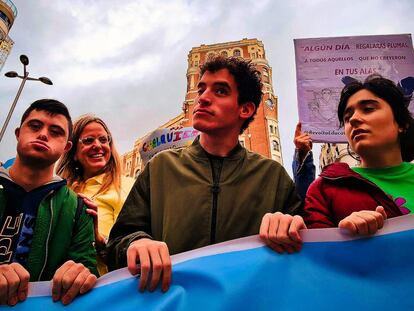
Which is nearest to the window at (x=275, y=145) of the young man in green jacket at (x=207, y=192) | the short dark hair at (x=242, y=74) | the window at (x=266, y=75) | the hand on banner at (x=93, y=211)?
the window at (x=266, y=75)

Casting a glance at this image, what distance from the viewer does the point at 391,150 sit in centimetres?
217

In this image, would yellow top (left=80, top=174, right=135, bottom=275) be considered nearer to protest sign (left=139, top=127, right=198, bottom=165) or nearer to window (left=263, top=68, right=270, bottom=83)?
protest sign (left=139, top=127, right=198, bottom=165)

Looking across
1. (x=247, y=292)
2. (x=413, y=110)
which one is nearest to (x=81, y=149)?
(x=247, y=292)

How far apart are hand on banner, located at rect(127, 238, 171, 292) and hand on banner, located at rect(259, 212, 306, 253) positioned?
1.33ft

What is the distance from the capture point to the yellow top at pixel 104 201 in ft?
8.56

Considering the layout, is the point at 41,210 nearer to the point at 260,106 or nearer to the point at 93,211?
the point at 93,211

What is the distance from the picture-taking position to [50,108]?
2.29m

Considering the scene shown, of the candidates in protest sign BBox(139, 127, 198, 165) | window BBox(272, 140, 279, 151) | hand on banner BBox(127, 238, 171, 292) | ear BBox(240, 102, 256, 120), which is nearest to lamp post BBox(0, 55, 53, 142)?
protest sign BBox(139, 127, 198, 165)

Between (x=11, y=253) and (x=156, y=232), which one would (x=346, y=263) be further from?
(x=11, y=253)

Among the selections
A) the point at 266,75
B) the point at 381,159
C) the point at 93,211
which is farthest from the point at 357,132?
the point at 266,75

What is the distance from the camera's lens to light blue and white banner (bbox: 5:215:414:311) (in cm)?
124

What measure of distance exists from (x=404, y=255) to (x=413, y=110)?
2.87 m

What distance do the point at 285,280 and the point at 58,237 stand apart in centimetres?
130

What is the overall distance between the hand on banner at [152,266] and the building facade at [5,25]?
39.2 m
